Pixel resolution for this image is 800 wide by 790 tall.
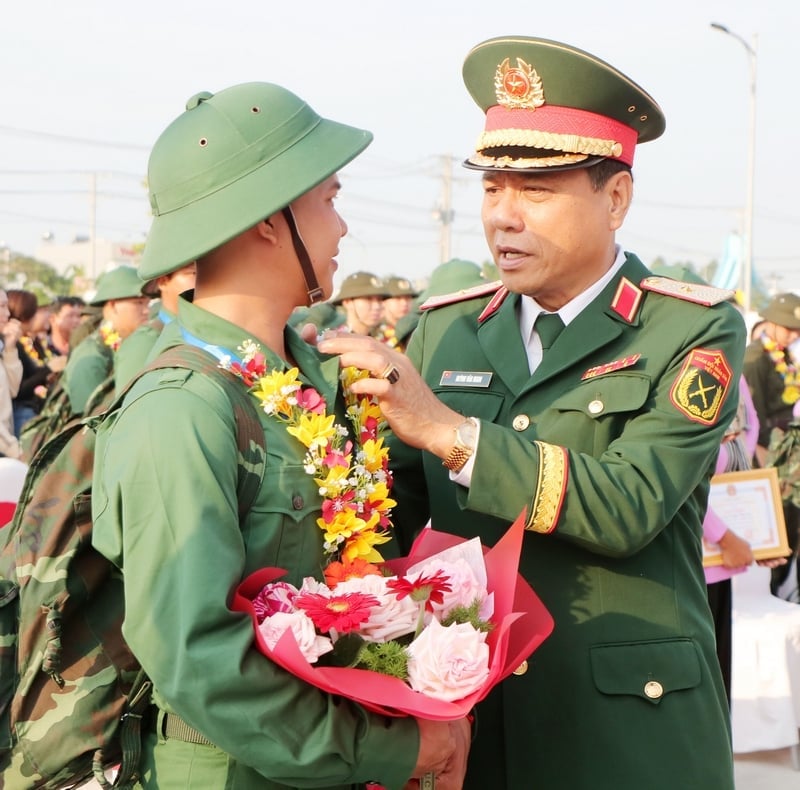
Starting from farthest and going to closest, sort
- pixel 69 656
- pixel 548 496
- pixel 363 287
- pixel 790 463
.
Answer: pixel 363 287 → pixel 790 463 → pixel 548 496 → pixel 69 656

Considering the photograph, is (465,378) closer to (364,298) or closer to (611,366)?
(611,366)

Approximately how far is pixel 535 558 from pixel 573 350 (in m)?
0.50

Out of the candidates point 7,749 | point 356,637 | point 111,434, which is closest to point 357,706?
point 356,637

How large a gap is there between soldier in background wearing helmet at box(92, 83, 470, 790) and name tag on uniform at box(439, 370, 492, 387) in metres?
0.51

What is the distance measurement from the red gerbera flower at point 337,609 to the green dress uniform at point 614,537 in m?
0.50

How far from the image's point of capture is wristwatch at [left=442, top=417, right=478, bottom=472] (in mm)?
2303

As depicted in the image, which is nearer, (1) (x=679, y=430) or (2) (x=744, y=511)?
(1) (x=679, y=430)

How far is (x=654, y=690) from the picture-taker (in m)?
2.43

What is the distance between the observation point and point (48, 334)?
1616 centimetres

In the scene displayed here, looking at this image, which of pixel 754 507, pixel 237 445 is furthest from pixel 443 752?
pixel 754 507

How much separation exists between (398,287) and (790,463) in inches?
237

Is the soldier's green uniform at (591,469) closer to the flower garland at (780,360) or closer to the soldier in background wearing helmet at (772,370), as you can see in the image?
the flower garland at (780,360)

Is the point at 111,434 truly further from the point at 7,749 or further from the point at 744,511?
the point at 744,511

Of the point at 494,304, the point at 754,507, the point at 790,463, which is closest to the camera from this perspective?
the point at 494,304
